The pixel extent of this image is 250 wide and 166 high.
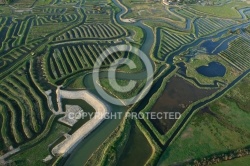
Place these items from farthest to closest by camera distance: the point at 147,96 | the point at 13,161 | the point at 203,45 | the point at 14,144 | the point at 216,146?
1. the point at 203,45
2. the point at 147,96
3. the point at 216,146
4. the point at 14,144
5. the point at 13,161

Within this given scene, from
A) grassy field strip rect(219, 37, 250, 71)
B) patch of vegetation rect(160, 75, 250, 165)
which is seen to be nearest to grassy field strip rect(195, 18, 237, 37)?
grassy field strip rect(219, 37, 250, 71)

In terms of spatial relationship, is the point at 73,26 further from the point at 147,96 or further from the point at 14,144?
the point at 14,144

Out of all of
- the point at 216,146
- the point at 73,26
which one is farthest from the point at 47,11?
the point at 216,146

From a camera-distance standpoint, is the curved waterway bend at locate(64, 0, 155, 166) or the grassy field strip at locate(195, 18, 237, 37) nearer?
the curved waterway bend at locate(64, 0, 155, 166)

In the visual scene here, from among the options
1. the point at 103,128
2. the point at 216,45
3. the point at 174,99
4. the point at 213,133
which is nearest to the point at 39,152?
the point at 103,128

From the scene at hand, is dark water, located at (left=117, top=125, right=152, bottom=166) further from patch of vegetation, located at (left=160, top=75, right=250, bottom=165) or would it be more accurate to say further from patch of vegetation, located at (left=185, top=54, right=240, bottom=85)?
patch of vegetation, located at (left=185, top=54, right=240, bottom=85)
